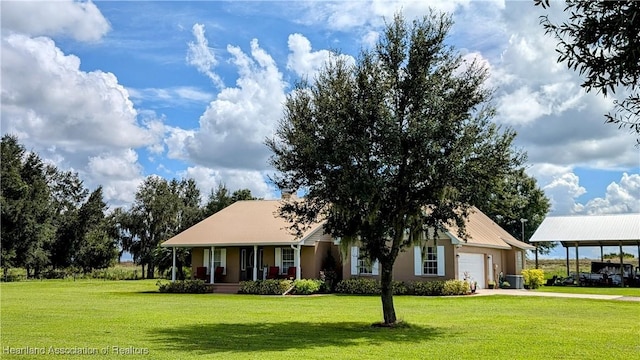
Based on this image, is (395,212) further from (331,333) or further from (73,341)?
(73,341)

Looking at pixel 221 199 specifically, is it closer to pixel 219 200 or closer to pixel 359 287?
pixel 219 200

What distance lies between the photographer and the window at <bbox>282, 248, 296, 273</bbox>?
33.1 meters

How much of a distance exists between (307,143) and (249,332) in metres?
4.76

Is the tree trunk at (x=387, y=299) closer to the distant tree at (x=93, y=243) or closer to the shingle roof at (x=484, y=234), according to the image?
the shingle roof at (x=484, y=234)

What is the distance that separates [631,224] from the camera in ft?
130

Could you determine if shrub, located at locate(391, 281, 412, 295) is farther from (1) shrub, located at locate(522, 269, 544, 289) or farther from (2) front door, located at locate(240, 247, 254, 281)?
(1) shrub, located at locate(522, 269, 544, 289)

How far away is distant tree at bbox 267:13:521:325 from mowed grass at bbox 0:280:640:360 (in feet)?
8.43

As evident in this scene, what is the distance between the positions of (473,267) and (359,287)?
267 inches

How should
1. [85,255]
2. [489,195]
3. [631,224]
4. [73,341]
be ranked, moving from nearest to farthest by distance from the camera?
[73,341]
[489,195]
[631,224]
[85,255]

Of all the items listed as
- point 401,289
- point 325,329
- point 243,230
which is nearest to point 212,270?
point 243,230

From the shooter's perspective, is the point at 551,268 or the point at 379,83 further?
the point at 551,268

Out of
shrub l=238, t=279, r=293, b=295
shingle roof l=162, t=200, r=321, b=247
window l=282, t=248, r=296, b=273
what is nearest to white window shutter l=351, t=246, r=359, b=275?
shingle roof l=162, t=200, r=321, b=247

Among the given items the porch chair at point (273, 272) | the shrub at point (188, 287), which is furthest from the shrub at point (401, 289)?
the shrub at point (188, 287)

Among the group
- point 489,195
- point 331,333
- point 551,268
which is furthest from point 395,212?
Answer: point 551,268
